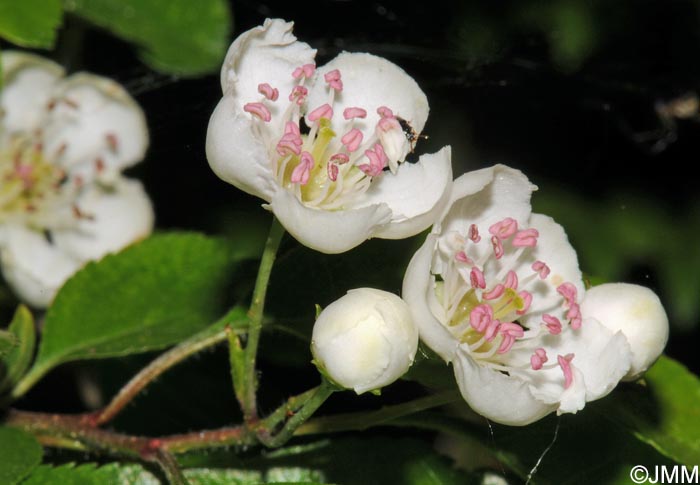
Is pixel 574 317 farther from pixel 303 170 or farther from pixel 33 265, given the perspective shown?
pixel 33 265

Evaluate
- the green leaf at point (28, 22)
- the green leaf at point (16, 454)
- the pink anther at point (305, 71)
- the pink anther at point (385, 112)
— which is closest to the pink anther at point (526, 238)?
the pink anther at point (385, 112)

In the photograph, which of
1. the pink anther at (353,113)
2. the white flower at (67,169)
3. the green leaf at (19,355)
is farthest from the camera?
the white flower at (67,169)

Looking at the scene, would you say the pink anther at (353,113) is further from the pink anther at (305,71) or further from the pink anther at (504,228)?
the pink anther at (504,228)

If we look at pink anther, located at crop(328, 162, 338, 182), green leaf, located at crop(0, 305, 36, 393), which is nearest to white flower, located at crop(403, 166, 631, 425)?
pink anther, located at crop(328, 162, 338, 182)

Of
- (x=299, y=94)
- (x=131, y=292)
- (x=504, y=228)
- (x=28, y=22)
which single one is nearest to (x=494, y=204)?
(x=504, y=228)

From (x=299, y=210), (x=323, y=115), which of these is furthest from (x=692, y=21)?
(x=299, y=210)

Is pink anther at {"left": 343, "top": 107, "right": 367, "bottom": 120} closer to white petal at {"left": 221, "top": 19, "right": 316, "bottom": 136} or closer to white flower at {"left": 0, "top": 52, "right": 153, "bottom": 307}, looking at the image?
white petal at {"left": 221, "top": 19, "right": 316, "bottom": 136}

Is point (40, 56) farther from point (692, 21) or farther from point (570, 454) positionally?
point (692, 21)
